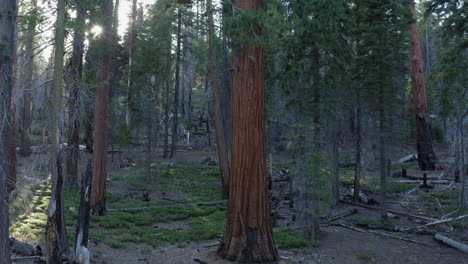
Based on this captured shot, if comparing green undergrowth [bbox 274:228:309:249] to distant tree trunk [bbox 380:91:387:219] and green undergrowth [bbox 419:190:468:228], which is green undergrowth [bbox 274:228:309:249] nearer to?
distant tree trunk [bbox 380:91:387:219]

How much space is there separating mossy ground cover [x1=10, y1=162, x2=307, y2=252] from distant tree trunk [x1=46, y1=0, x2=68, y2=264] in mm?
2384

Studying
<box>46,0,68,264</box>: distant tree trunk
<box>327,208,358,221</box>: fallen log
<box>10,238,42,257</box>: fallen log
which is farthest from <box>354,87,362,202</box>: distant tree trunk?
<box>10,238,42,257</box>: fallen log

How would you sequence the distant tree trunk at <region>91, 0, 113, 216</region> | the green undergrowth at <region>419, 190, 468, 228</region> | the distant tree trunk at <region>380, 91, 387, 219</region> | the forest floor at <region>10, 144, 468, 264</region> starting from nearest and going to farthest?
the forest floor at <region>10, 144, 468, 264</region> < the distant tree trunk at <region>91, 0, 113, 216</region> < the green undergrowth at <region>419, 190, 468, 228</region> < the distant tree trunk at <region>380, 91, 387, 219</region>

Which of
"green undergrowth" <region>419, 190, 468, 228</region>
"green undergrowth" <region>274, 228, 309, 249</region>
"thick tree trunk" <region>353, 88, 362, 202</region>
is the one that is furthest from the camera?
"thick tree trunk" <region>353, 88, 362, 202</region>

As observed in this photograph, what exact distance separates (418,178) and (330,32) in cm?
1302

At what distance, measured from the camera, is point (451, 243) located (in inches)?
491

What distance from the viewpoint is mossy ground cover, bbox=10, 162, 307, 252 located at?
11.9 meters

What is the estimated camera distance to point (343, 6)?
15.8 meters

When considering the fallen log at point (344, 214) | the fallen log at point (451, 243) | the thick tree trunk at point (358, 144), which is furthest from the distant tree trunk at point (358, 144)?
the fallen log at point (451, 243)

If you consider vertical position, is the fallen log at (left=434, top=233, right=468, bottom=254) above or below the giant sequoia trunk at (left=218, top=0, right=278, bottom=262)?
below

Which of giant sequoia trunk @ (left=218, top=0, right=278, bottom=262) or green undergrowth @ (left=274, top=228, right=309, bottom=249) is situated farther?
green undergrowth @ (left=274, top=228, right=309, bottom=249)

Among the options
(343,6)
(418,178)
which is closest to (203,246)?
(343,6)

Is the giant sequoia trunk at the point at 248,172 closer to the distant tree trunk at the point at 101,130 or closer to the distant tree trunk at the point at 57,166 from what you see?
the distant tree trunk at the point at 57,166

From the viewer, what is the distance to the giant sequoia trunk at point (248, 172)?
948 centimetres
